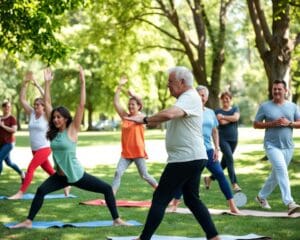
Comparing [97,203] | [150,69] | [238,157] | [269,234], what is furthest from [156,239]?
[150,69]

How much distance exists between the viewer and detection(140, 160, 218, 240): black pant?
6.39 metres

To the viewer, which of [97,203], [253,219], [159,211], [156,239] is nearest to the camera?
[159,211]

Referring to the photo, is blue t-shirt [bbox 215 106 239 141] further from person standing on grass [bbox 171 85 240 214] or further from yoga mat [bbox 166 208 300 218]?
yoga mat [bbox 166 208 300 218]

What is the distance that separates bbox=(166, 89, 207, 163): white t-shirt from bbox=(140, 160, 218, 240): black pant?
90 millimetres

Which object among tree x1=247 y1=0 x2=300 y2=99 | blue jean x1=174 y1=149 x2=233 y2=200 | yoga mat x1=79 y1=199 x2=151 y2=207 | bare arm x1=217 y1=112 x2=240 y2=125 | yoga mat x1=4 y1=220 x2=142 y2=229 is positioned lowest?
yoga mat x1=79 y1=199 x2=151 y2=207

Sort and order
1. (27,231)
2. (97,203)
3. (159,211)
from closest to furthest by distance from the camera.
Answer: (159,211) < (27,231) < (97,203)

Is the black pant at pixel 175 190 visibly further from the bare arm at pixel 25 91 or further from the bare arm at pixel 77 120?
the bare arm at pixel 25 91

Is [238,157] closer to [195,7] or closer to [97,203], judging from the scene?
[195,7]

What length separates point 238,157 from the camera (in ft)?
70.3

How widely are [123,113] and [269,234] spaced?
101 inches

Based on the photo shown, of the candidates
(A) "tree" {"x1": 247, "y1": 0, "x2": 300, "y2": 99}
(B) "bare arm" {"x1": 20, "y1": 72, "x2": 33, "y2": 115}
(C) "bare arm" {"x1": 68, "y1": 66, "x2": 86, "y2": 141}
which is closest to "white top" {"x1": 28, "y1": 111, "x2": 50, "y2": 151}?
(B) "bare arm" {"x1": 20, "y1": 72, "x2": 33, "y2": 115}

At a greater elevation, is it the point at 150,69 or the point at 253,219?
the point at 150,69

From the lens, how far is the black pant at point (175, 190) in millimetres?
6391

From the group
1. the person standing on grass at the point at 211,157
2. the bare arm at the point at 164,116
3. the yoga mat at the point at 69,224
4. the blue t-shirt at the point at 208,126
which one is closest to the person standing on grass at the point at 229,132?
the person standing on grass at the point at 211,157
